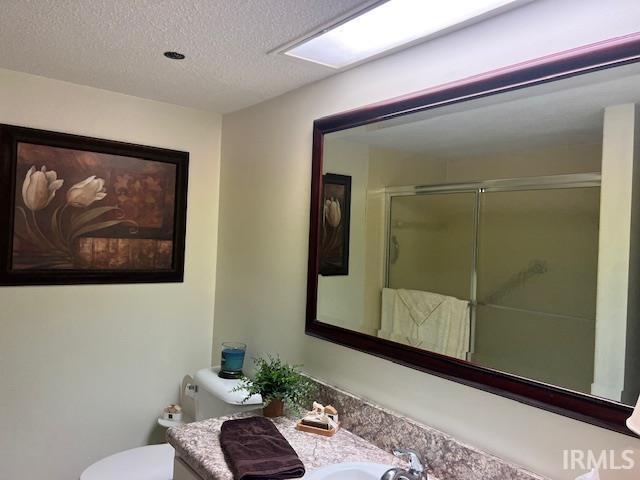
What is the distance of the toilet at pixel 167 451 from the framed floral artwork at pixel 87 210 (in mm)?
629

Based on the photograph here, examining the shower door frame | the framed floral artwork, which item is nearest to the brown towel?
the shower door frame

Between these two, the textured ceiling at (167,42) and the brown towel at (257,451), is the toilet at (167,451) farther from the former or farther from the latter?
the textured ceiling at (167,42)

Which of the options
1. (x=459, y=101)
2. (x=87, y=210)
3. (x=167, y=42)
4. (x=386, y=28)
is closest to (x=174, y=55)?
(x=167, y=42)

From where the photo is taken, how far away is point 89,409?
2.35 metres

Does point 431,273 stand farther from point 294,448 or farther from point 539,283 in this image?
point 294,448

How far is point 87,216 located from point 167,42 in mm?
1027

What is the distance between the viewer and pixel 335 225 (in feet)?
6.32

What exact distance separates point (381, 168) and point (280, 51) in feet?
1.79

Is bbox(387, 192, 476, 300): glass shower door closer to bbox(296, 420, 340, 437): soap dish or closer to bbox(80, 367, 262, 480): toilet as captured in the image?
bbox(296, 420, 340, 437): soap dish

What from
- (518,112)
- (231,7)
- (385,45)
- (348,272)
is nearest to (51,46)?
(231,7)

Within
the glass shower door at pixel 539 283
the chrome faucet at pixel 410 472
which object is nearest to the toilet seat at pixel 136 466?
the chrome faucet at pixel 410 472

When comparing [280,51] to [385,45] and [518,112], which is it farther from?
[518,112]

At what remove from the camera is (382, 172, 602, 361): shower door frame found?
47.0 inches

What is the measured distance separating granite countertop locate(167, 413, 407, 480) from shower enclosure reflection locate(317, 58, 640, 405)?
0.36 m
